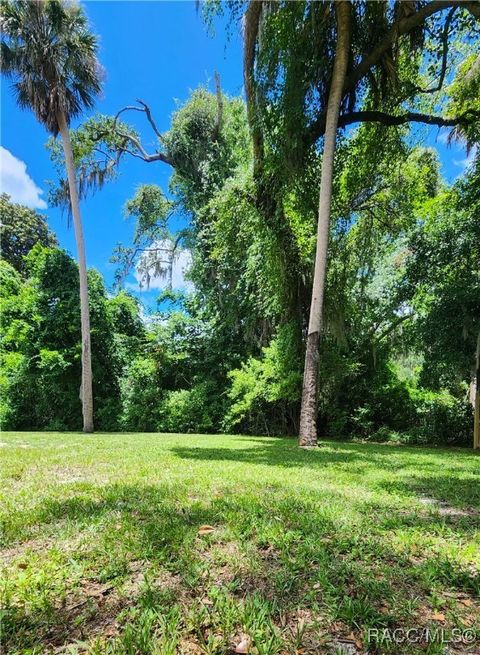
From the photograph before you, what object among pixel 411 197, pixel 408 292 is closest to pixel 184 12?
pixel 411 197

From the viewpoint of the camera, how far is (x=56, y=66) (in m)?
12.0

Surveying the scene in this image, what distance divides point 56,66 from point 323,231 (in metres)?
10.7

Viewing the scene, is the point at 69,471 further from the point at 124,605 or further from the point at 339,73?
the point at 339,73

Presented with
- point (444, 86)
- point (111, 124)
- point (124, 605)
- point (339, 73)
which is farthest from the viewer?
point (111, 124)

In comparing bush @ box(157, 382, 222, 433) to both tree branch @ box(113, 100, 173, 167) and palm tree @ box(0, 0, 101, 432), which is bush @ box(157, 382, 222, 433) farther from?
tree branch @ box(113, 100, 173, 167)

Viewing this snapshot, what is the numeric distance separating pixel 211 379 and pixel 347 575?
1317 cm

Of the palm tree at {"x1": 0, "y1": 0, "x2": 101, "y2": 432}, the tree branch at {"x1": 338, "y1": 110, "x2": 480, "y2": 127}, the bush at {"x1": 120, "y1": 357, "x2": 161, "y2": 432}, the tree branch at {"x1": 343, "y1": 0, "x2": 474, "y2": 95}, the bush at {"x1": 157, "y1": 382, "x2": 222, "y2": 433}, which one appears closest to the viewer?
the tree branch at {"x1": 343, "y1": 0, "x2": 474, "y2": 95}

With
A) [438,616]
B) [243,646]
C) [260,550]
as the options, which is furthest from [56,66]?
[438,616]

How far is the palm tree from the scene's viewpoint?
38.1 feet

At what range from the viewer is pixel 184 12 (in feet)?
30.3

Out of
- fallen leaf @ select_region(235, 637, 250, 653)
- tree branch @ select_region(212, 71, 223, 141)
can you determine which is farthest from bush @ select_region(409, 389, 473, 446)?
tree branch @ select_region(212, 71, 223, 141)

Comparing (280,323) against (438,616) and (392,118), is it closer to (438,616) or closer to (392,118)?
(392,118)

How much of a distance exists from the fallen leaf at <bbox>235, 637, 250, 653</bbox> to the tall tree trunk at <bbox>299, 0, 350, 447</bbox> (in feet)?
22.0

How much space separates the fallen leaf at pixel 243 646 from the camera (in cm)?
140
